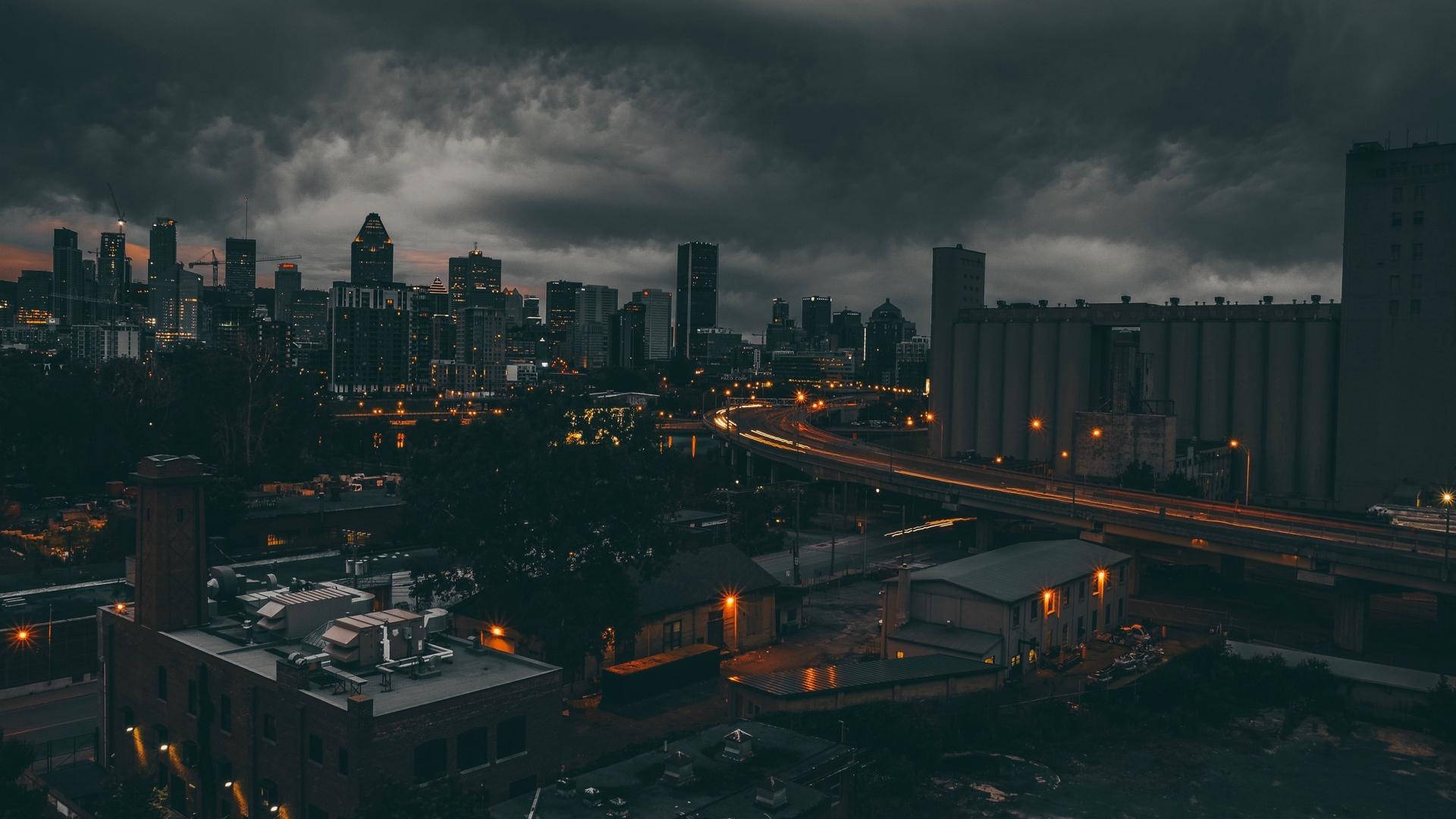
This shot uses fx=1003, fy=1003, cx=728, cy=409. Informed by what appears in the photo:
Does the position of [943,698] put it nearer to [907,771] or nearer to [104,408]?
[907,771]

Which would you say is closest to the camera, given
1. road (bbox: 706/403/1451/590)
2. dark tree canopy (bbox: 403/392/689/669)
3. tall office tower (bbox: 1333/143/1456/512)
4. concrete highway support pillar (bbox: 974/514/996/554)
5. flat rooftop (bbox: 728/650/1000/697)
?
flat rooftop (bbox: 728/650/1000/697)

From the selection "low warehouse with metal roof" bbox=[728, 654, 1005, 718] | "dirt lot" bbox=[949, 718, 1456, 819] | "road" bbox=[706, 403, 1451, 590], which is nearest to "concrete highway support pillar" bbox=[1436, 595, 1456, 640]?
"road" bbox=[706, 403, 1451, 590]

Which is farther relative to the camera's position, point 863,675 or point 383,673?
point 863,675

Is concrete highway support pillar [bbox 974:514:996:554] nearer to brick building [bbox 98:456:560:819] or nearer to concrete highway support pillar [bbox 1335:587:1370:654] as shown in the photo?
concrete highway support pillar [bbox 1335:587:1370:654]

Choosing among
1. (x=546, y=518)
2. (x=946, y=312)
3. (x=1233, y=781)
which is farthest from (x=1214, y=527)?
(x=946, y=312)

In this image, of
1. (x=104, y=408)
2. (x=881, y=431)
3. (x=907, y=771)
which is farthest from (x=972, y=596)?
(x=881, y=431)

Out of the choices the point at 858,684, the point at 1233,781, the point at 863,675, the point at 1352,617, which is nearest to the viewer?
the point at 1233,781

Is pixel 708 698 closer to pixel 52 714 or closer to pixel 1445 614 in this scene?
pixel 52 714
